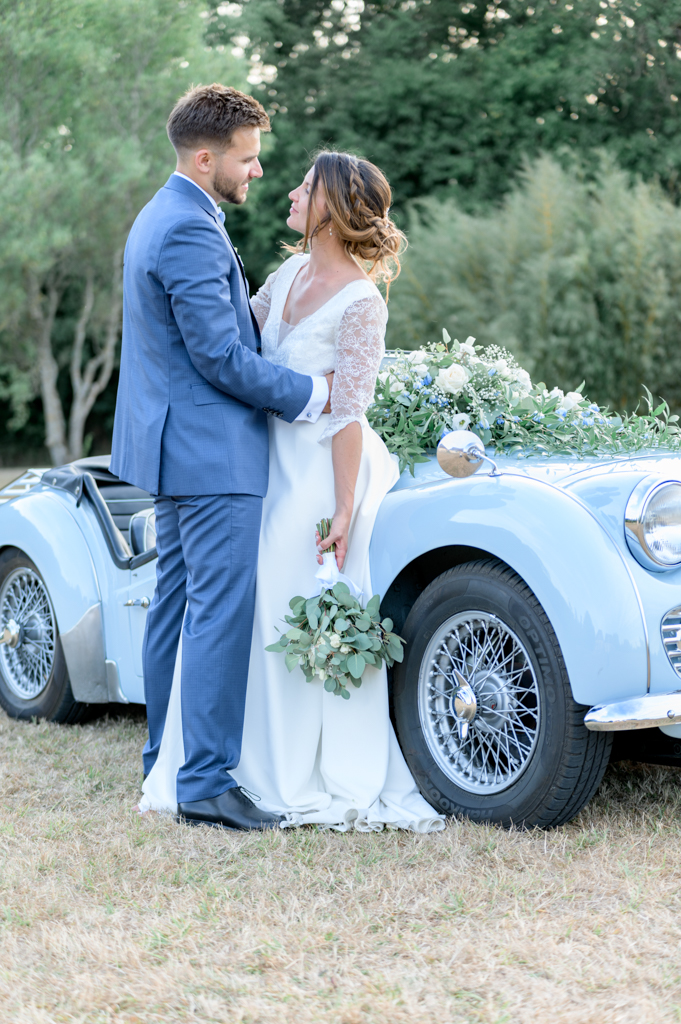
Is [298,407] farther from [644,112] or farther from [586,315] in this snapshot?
[644,112]

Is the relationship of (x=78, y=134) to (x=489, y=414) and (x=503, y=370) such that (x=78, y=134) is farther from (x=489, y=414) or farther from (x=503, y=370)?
(x=489, y=414)

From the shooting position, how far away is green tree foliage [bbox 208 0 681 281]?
23219mm

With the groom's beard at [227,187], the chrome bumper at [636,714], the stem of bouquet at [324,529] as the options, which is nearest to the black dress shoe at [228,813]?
the stem of bouquet at [324,529]

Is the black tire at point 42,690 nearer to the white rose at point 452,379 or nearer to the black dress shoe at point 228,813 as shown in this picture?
the black dress shoe at point 228,813

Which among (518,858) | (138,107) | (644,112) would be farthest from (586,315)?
(518,858)

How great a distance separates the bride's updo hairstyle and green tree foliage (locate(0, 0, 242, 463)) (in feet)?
60.7

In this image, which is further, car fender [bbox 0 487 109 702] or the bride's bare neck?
car fender [bbox 0 487 109 702]

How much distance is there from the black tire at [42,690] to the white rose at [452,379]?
1861mm

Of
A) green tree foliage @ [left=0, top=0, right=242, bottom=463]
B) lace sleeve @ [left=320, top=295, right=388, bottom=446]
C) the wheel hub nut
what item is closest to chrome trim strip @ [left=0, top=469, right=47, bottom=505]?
lace sleeve @ [left=320, top=295, right=388, bottom=446]

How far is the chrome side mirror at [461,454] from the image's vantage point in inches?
119

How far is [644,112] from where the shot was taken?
22.6 metres

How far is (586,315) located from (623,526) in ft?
44.0

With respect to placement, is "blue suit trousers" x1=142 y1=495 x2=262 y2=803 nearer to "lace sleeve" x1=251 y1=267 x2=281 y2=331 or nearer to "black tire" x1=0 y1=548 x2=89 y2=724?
"lace sleeve" x1=251 y1=267 x2=281 y2=331

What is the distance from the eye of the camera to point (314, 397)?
3209 millimetres
